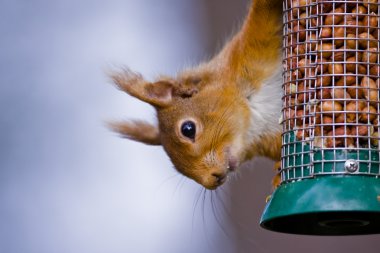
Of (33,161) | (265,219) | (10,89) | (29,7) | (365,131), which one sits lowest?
(265,219)

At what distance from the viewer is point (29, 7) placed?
21.5ft

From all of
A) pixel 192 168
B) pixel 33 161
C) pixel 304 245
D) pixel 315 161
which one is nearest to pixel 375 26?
pixel 315 161

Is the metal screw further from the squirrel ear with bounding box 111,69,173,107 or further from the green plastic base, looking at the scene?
the squirrel ear with bounding box 111,69,173,107

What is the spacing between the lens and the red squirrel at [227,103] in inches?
148

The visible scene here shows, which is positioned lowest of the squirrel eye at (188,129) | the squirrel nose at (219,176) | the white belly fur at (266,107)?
the squirrel nose at (219,176)

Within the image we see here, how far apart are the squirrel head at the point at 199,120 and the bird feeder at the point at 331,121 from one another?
49cm

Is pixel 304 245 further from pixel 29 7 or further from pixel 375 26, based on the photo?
pixel 29 7

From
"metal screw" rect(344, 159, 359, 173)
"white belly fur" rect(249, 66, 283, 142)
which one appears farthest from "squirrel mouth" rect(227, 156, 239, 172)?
"metal screw" rect(344, 159, 359, 173)

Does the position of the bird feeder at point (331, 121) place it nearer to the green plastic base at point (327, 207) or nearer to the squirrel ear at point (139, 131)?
the green plastic base at point (327, 207)

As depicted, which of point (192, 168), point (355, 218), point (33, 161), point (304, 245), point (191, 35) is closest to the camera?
point (355, 218)

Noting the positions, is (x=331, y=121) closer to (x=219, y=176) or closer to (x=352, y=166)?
(x=352, y=166)

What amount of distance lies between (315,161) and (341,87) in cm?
24

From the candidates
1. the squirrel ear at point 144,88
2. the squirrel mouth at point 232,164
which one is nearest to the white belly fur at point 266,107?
the squirrel mouth at point 232,164

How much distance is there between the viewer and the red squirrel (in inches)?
148
